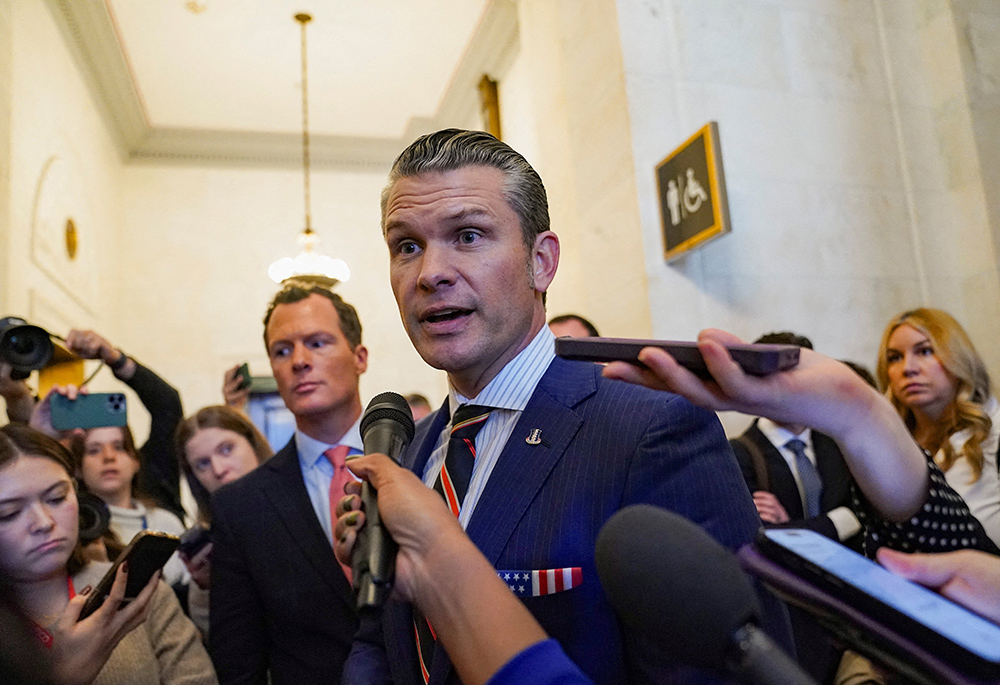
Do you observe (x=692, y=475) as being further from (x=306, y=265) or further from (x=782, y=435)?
(x=306, y=265)

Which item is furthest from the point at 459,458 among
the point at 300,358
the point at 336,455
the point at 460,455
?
the point at 300,358

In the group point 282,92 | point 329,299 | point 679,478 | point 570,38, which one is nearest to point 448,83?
point 282,92

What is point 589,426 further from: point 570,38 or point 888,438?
point 570,38

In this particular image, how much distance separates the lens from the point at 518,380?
154cm

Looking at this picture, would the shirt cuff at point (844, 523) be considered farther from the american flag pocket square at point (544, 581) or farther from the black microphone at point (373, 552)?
the black microphone at point (373, 552)

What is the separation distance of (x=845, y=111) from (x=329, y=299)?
3.75m

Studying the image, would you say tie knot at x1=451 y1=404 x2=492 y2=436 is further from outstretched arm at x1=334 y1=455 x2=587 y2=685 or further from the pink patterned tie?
the pink patterned tie

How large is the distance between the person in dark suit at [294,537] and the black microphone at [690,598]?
1.64 m

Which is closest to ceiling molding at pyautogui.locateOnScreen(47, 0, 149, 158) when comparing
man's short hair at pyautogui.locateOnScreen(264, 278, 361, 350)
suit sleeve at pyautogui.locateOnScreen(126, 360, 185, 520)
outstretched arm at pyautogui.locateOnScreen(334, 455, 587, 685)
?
suit sleeve at pyautogui.locateOnScreen(126, 360, 185, 520)

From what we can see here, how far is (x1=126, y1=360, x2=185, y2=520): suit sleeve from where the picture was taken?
3654 millimetres

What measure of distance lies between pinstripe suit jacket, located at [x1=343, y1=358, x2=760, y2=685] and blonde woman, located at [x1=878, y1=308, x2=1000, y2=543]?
2.25 m

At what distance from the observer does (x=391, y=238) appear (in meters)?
1.65

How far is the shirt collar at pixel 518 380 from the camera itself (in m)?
1.52

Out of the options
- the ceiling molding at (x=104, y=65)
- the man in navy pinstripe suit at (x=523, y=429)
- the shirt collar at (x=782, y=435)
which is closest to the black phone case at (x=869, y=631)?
the man in navy pinstripe suit at (x=523, y=429)
